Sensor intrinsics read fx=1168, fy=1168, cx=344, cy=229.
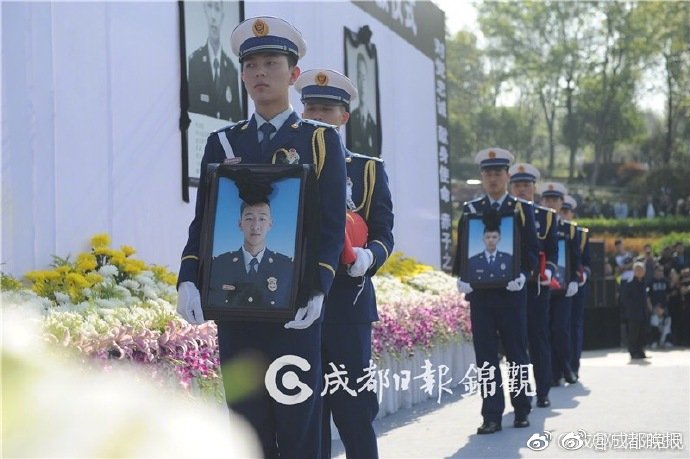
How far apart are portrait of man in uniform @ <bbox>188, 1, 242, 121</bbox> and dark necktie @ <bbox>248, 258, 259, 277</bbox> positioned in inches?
234

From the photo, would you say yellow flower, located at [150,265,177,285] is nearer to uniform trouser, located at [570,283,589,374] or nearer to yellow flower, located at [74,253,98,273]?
yellow flower, located at [74,253,98,273]

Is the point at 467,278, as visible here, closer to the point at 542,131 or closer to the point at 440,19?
the point at 440,19

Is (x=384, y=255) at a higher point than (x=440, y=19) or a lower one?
lower

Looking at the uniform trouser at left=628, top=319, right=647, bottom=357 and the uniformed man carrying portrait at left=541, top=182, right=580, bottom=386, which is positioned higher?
the uniformed man carrying portrait at left=541, top=182, right=580, bottom=386

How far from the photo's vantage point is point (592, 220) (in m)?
39.8

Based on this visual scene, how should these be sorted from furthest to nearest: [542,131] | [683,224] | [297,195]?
1. [542,131]
2. [683,224]
3. [297,195]

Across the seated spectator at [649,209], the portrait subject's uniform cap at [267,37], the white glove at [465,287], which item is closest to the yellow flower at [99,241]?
the white glove at [465,287]

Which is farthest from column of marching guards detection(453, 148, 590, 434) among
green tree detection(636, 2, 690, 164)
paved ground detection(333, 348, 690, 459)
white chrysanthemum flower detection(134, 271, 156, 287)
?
green tree detection(636, 2, 690, 164)

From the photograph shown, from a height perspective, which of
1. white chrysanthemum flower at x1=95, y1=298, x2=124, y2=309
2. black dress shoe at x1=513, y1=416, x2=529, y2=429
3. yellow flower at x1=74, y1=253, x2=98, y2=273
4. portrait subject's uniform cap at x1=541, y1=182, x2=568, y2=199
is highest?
portrait subject's uniform cap at x1=541, y1=182, x2=568, y2=199

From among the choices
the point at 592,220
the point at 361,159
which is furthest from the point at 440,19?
the point at 592,220

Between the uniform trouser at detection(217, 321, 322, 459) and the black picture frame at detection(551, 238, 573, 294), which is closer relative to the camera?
the uniform trouser at detection(217, 321, 322, 459)

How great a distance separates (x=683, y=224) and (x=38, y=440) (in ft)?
129

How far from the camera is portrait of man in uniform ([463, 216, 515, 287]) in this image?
8.18 m

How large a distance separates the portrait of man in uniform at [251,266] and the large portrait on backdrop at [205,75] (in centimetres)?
572
